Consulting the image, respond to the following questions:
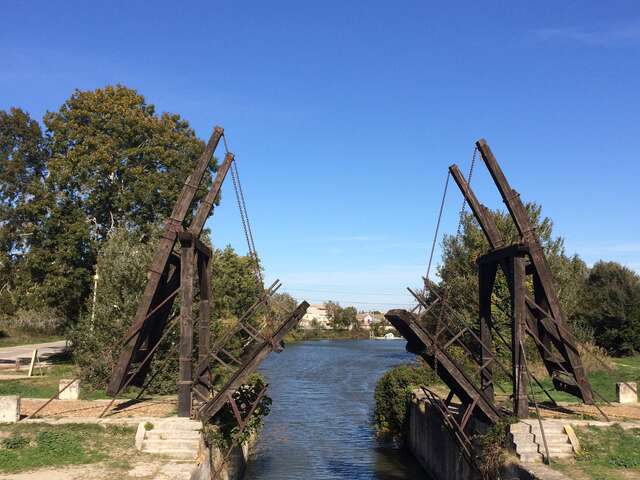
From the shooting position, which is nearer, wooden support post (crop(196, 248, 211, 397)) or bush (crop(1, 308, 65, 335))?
wooden support post (crop(196, 248, 211, 397))

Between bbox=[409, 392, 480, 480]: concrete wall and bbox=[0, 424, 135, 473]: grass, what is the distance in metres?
8.59

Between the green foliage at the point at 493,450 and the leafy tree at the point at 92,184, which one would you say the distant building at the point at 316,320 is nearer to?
the leafy tree at the point at 92,184

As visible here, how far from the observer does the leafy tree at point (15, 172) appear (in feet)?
107

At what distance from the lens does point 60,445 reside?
531 inches

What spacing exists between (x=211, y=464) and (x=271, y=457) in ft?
28.2

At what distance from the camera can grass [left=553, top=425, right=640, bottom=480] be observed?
12.1 metres

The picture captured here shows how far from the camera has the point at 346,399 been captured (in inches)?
1543

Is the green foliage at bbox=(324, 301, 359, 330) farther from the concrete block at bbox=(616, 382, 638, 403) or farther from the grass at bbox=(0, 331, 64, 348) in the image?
the concrete block at bbox=(616, 382, 638, 403)

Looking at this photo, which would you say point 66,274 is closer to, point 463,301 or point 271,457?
point 271,457

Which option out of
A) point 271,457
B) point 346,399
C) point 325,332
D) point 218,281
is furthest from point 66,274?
point 325,332

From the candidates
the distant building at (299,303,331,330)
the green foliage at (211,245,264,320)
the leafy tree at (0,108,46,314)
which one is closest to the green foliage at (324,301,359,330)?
the distant building at (299,303,331,330)

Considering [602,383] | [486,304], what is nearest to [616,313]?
[602,383]

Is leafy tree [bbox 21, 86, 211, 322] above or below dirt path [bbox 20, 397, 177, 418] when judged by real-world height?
above

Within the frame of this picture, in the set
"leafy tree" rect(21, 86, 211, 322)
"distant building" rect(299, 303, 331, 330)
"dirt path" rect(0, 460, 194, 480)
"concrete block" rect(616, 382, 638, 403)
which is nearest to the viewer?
"dirt path" rect(0, 460, 194, 480)
